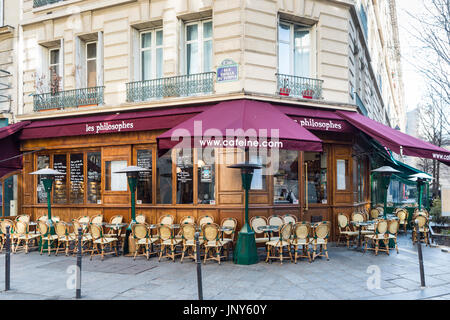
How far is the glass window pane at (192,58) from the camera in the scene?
11.3m

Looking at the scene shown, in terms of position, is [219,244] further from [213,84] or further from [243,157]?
[213,84]

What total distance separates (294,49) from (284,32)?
1.96 feet

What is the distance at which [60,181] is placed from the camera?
12727mm

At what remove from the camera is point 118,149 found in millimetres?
11773

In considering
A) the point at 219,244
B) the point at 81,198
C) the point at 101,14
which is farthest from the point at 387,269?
the point at 101,14

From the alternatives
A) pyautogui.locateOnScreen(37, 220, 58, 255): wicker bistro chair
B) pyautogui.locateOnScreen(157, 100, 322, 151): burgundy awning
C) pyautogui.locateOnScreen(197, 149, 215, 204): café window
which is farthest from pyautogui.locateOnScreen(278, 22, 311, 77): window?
pyautogui.locateOnScreen(37, 220, 58, 255): wicker bistro chair

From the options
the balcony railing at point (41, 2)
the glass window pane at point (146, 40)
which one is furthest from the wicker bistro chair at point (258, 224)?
the balcony railing at point (41, 2)

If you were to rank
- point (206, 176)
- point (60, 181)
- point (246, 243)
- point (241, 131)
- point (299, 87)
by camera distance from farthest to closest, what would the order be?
point (60, 181)
point (299, 87)
point (206, 176)
point (246, 243)
point (241, 131)

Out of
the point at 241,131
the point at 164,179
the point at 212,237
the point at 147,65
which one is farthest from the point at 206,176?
the point at 147,65

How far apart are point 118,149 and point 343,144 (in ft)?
23.0

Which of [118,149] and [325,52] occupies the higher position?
[325,52]

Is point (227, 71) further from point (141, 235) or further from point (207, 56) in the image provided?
point (141, 235)

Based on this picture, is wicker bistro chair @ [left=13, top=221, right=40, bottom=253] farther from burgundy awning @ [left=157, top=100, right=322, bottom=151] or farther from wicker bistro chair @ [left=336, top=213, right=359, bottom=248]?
wicker bistro chair @ [left=336, top=213, right=359, bottom=248]

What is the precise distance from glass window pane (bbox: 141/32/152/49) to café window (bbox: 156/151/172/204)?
3.64 metres
